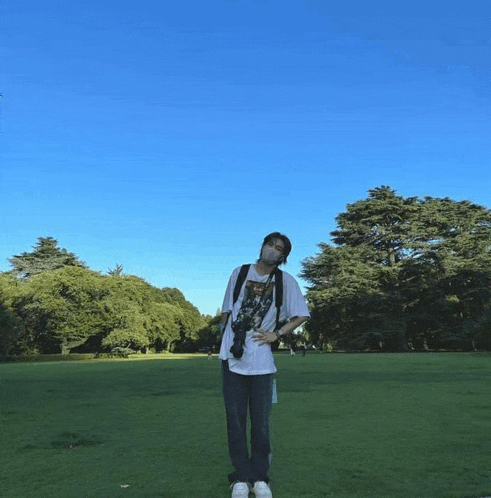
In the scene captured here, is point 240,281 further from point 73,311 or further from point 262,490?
point 73,311

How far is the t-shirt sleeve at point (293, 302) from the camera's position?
378 cm

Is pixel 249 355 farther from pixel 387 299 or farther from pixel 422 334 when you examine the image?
pixel 422 334

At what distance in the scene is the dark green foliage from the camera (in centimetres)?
4466

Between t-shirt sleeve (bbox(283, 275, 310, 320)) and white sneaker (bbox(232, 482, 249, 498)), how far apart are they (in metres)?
1.10

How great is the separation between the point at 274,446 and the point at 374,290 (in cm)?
4136

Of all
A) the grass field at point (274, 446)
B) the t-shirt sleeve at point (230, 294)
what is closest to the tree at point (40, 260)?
the grass field at point (274, 446)

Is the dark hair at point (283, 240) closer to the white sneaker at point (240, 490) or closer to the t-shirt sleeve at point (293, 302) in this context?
the t-shirt sleeve at point (293, 302)

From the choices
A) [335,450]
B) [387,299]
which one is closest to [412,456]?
[335,450]

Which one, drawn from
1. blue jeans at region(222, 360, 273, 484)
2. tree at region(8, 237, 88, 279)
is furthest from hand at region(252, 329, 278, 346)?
tree at region(8, 237, 88, 279)

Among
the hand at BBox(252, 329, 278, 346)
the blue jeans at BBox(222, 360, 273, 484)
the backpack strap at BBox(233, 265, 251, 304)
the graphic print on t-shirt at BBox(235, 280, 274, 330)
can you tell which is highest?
the backpack strap at BBox(233, 265, 251, 304)

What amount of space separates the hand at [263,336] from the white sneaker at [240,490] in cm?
88

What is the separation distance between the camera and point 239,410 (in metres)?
3.75

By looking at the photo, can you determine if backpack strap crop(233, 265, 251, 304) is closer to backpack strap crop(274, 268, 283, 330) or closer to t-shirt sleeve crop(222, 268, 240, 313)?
t-shirt sleeve crop(222, 268, 240, 313)

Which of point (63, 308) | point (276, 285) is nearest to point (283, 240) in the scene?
point (276, 285)
